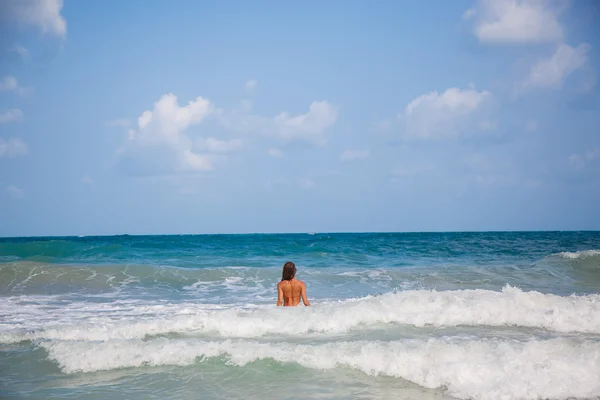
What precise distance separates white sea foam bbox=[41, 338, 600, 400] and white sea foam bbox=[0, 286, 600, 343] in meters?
1.24

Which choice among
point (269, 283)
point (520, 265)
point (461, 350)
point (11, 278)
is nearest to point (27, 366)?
point (461, 350)

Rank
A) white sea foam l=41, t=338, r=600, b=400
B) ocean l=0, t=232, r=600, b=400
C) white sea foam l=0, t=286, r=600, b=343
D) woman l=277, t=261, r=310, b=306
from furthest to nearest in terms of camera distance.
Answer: woman l=277, t=261, r=310, b=306 → white sea foam l=0, t=286, r=600, b=343 → ocean l=0, t=232, r=600, b=400 → white sea foam l=41, t=338, r=600, b=400

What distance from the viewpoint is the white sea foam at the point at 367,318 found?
8.15m

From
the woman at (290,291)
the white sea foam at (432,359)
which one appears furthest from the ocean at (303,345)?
the woman at (290,291)

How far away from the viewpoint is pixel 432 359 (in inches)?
231

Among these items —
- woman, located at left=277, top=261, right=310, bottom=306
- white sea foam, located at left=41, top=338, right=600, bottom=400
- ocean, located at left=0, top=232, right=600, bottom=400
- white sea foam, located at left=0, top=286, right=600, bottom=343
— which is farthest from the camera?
woman, located at left=277, top=261, right=310, bottom=306

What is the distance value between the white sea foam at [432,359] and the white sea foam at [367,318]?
1.24m

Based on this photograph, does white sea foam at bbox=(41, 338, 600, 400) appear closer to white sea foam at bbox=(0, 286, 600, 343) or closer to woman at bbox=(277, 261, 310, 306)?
white sea foam at bbox=(0, 286, 600, 343)

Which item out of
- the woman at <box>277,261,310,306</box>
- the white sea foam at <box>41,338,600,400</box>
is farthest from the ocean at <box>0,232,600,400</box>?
the woman at <box>277,261,310,306</box>

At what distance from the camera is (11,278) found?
17.7 m

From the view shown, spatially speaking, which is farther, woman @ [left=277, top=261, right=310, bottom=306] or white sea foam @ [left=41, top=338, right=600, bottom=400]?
woman @ [left=277, top=261, right=310, bottom=306]

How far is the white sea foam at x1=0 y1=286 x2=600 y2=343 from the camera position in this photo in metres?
8.15

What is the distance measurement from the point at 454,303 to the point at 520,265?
14565 millimetres

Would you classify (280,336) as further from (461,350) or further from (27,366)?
(27,366)
